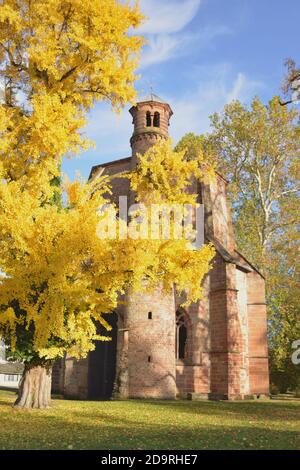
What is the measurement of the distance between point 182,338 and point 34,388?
1143 cm

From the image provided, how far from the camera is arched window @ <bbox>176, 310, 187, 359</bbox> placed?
77.7ft

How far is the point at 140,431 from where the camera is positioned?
31.3 ft

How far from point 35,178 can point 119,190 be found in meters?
14.0

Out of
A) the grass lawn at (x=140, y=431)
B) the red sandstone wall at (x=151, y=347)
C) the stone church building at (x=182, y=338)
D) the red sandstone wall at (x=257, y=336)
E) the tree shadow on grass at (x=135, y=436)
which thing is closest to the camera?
the tree shadow on grass at (x=135, y=436)

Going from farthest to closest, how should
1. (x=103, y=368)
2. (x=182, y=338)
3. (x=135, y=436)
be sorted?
(x=103, y=368) → (x=182, y=338) → (x=135, y=436)

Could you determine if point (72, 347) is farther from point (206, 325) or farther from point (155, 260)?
point (206, 325)

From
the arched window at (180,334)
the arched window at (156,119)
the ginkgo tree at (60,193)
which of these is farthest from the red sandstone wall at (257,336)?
the ginkgo tree at (60,193)

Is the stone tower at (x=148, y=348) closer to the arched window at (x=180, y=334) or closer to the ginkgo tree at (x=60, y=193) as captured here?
the arched window at (x=180, y=334)

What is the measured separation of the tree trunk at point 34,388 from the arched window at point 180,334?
35.4ft

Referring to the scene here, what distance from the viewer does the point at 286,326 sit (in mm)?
28688

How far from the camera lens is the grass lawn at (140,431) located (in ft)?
25.3

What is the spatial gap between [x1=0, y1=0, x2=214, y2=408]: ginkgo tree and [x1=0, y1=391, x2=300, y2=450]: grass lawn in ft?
5.85

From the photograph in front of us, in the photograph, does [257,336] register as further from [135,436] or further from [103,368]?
[135,436]

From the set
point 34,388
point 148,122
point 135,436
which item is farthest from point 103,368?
point 135,436
